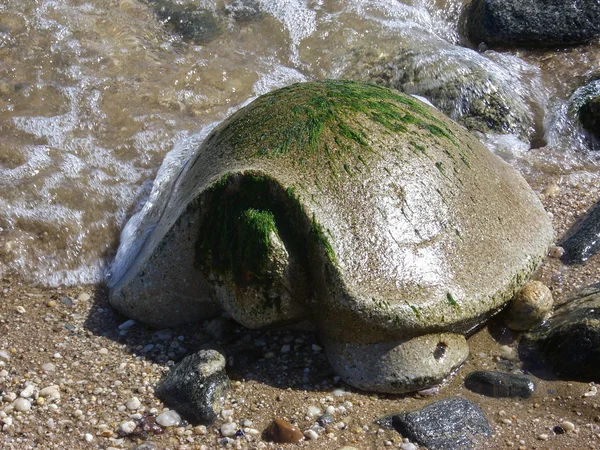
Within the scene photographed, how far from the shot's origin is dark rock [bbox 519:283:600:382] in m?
3.65

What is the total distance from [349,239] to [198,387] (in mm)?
1025

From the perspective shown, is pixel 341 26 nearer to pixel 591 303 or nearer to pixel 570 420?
pixel 591 303

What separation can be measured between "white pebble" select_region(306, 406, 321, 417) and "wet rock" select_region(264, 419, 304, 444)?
133 mm

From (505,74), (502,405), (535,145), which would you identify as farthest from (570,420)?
(505,74)

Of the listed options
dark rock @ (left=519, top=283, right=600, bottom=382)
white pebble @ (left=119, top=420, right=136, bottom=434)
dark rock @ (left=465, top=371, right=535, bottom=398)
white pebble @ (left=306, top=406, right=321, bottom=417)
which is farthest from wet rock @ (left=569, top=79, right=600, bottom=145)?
white pebble @ (left=119, top=420, right=136, bottom=434)

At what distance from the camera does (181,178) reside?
4.57 metres

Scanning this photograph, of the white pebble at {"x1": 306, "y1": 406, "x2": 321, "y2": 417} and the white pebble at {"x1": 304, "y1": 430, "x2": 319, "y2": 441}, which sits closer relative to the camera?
the white pebble at {"x1": 304, "y1": 430, "x2": 319, "y2": 441}

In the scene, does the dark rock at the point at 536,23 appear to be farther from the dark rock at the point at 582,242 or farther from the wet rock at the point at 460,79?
the dark rock at the point at 582,242

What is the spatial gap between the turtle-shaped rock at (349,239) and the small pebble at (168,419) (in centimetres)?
63

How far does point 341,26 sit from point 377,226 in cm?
426

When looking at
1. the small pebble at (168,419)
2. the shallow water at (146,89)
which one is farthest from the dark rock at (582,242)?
the small pebble at (168,419)

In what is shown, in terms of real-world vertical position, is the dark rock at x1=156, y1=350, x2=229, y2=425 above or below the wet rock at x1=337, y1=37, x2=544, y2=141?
below

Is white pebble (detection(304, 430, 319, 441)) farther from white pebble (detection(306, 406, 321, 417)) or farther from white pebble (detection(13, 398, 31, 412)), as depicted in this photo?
white pebble (detection(13, 398, 31, 412))

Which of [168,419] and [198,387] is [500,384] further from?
[168,419]
